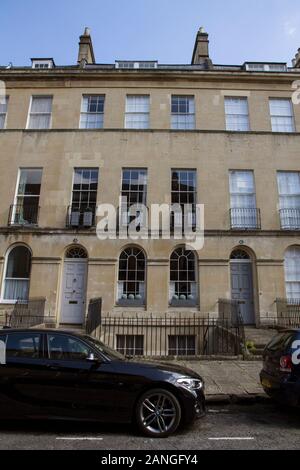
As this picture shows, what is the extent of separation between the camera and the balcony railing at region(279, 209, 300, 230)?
608 inches

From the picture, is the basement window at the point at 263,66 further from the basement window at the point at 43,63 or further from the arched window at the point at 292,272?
the basement window at the point at 43,63

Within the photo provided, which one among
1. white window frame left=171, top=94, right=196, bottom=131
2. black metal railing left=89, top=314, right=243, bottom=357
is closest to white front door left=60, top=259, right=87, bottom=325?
black metal railing left=89, top=314, right=243, bottom=357

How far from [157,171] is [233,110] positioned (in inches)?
212

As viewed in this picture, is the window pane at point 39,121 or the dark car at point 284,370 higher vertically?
the window pane at point 39,121

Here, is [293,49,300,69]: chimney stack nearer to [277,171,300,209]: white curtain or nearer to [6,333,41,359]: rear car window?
[277,171,300,209]: white curtain

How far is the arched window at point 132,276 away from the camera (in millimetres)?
14781

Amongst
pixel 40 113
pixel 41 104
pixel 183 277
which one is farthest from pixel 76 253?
pixel 41 104

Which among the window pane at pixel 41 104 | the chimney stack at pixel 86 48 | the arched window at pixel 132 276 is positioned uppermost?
the chimney stack at pixel 86 48

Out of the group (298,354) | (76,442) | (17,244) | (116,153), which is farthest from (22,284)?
(298,354)

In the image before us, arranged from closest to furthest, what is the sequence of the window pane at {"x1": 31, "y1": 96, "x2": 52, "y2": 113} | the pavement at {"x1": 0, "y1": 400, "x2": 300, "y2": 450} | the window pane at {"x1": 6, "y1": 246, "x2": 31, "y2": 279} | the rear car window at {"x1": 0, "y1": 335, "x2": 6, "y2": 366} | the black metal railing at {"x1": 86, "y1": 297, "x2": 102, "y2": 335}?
1. the pavement at {"x1": 0, "y1": 400, "x2": 300, "y2": 450}
2. the rear car window at {"x1": 0, "y1": 335, "x2": 6, "y2": 366}
3. the black metal railing at {"x1": 86, "y1": 297, "x2": 102, "y2": 335}
4. the window pane at {"x1": 6, "y1": 246, "x2": 31, "y2": 279}
5. the window pane at {"x1": 31, "y1": 96, "x2": 52, "y2": 113}

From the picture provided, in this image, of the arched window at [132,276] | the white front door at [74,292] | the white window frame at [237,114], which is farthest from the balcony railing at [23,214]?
the white window frame at [237,114]

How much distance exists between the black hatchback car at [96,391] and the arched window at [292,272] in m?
11.0

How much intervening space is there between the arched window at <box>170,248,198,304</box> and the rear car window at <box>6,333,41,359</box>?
9.64 m
